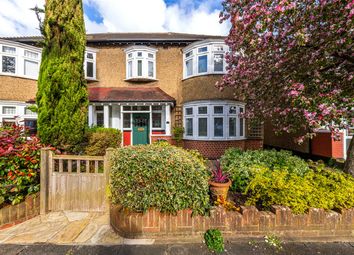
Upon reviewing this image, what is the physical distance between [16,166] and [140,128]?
721 cm

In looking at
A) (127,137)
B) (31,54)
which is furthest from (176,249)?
(31,54)

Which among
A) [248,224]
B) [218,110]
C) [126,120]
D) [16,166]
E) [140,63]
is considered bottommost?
→ [248,224]

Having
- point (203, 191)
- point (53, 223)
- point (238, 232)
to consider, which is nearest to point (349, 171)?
point (238, 232)

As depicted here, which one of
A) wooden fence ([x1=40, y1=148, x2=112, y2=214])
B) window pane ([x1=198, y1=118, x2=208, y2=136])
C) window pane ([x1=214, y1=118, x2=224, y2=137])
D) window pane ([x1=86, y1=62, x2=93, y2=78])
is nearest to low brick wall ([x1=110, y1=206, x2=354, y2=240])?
wooden fence ([x1=40, y1=148, x2=112, y2=214])

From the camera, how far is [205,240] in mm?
2680

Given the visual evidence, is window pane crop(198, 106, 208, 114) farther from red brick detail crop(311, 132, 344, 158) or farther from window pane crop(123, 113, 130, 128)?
red brick detail crop(311, 132, 344, 158)

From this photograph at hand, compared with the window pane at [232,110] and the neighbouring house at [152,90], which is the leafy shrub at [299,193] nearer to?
the neighbouring house at [152,90]

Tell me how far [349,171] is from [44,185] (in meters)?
7.47

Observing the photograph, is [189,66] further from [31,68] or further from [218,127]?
[31,68]

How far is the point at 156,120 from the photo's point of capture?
10.8 meters

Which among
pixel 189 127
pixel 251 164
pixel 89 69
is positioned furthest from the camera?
pixel 89 69

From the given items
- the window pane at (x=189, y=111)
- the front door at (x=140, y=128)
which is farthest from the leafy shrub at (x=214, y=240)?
the front door at (x=140, y=128)

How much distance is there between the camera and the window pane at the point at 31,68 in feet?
32.1

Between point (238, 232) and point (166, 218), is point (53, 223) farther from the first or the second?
point (238, 232)
